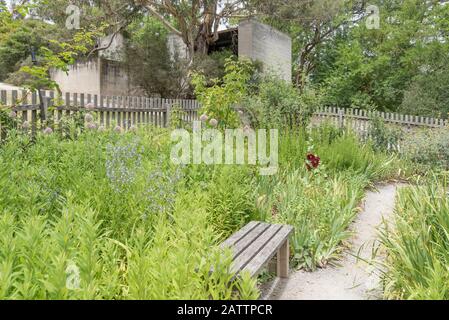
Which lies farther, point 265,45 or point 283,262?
point 265,45

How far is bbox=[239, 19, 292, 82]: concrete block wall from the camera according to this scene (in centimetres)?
1612

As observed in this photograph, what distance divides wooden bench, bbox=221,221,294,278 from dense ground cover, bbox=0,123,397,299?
0.17 metres

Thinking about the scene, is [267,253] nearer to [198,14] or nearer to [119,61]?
[198,14]

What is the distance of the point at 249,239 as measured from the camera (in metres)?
2.71

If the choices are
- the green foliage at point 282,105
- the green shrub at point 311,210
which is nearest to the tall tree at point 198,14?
the green foliage at point 282,105

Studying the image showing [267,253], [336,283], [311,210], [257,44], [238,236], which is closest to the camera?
[267,253]

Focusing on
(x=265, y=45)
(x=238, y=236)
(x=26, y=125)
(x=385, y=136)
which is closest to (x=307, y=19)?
(x=265, y=45)

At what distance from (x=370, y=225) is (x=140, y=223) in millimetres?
3039

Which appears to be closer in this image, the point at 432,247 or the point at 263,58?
the point at 432,247

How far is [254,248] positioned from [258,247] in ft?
0.13

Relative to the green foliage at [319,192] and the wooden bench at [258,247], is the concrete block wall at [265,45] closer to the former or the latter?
the green foliage at [319,192]
